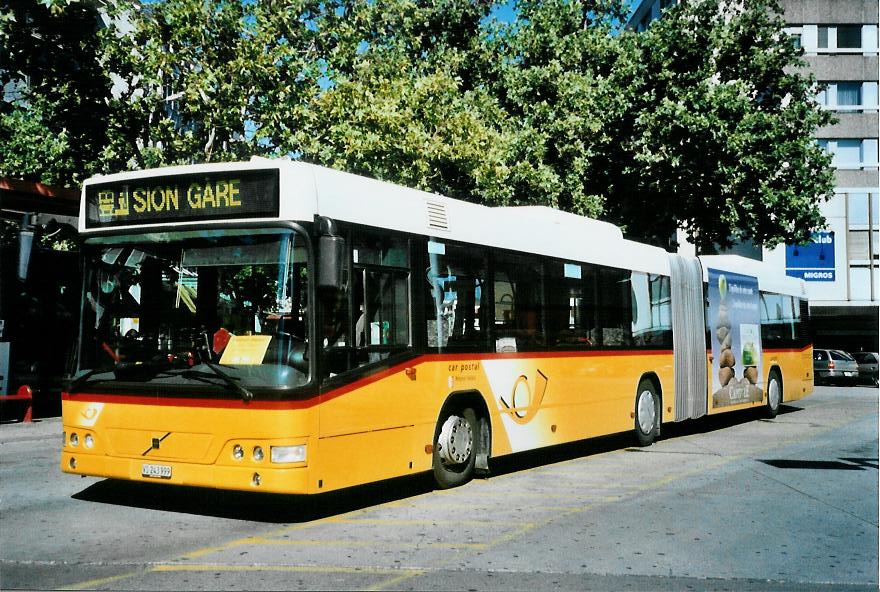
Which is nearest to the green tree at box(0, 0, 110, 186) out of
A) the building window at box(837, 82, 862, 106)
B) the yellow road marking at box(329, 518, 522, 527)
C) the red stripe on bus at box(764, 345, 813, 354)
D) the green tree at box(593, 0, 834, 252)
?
the yellow road marking at box(329, 518, 522, 527)

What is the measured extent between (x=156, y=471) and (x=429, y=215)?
3590mm

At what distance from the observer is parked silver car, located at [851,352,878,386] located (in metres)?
40.4

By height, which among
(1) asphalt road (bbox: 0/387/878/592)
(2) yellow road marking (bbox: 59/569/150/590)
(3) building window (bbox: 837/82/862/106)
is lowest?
(1) asphalt road (bbox: 0/387/878/592)

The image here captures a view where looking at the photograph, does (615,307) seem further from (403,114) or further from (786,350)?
(403,114)

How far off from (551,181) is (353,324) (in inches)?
799

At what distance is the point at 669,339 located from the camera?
619 inches

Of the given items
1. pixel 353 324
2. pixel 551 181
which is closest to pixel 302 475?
pixel 353 324

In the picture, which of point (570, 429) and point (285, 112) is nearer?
point (570, 429)

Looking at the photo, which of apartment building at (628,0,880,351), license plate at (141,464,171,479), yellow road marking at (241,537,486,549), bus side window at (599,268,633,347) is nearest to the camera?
yellow road marking at (241,537,486,549)

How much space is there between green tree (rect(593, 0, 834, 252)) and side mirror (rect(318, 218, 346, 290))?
2213 centimetres

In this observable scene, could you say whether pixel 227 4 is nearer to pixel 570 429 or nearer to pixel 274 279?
pixel 570 429

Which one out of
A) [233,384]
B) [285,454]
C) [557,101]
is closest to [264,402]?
[233,384]

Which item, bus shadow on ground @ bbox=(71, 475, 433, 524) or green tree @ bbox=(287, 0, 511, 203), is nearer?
bus shadow on ground @ bbox=(71, 475, 433, 524)

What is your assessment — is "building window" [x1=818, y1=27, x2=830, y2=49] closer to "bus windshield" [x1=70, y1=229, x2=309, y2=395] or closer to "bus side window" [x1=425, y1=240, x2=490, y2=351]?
"bus side window" [x1=425, y1=240, x2=490, y2=351]
